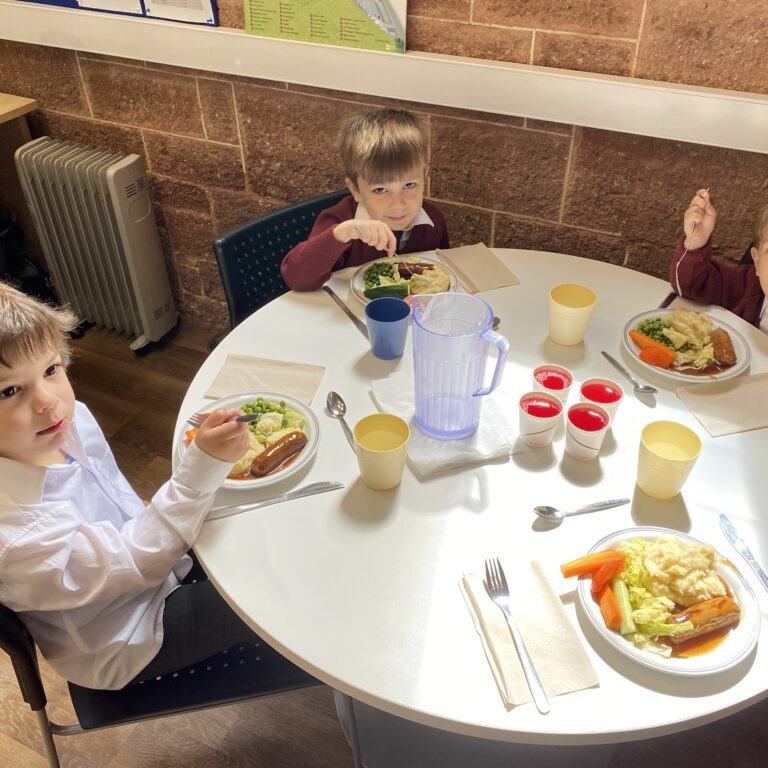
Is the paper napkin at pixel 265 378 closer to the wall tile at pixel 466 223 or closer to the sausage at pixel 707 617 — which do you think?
the sausage at pixel 707 617

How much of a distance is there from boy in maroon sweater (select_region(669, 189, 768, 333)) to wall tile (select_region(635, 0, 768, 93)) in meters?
0.33

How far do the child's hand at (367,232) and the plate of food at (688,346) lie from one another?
1.79 ft

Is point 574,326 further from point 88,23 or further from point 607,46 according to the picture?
point 88,23

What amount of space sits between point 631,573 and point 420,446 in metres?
0.39

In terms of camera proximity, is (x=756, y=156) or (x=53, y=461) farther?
(x=756, y=156)

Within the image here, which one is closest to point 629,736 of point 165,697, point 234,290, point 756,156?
point 165,697

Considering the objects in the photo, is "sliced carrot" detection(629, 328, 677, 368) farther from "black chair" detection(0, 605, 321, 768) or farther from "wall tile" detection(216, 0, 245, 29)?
"wall tile" detection(216, 0, 245, 29)

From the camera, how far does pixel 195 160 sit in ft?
8.11

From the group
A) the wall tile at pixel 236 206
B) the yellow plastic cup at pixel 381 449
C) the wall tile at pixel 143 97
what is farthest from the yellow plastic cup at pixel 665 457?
the wall tile at pixel 143 97

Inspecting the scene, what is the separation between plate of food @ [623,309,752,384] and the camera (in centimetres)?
136

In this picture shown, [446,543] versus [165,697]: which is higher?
[446,543]

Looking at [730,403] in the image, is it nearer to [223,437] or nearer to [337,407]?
[337,407]

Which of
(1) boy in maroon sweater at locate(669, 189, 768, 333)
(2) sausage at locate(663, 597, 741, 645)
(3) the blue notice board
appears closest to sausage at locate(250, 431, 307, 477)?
(2) sausage at locate(663, 597, 741, 645)

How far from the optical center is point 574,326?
1405 millimetres
